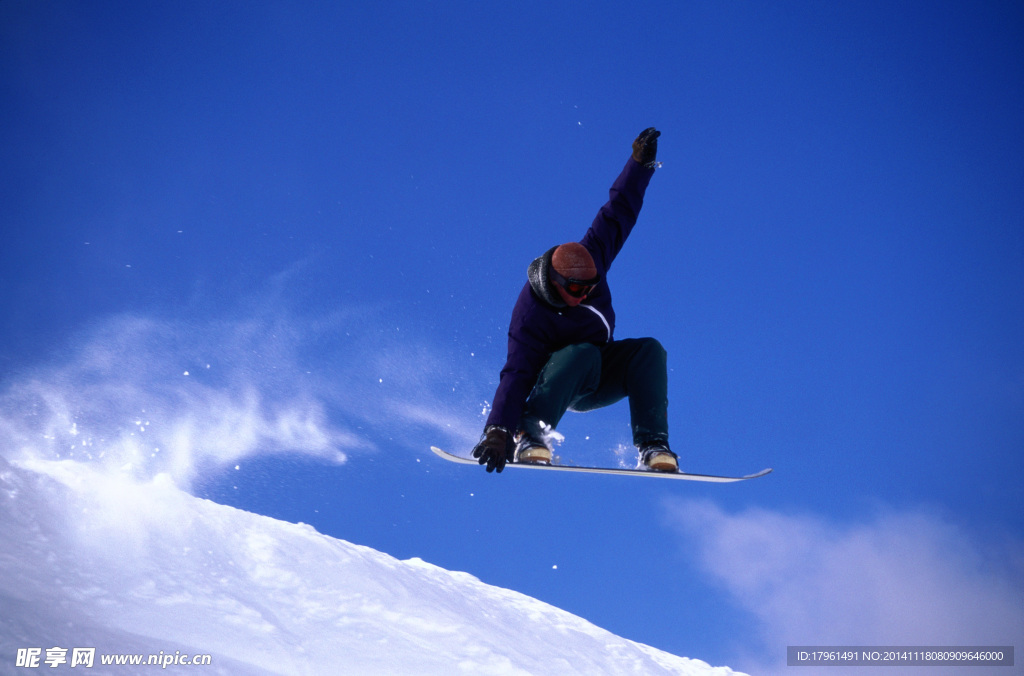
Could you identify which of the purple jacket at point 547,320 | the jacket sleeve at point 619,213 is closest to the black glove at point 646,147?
the jacket sleeve at point 619,213

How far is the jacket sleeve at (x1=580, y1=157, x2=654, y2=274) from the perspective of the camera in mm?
4742

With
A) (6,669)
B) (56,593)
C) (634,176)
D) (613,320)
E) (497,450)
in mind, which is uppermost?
(634,176)

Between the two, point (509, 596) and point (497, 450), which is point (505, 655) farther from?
point (497, 450)

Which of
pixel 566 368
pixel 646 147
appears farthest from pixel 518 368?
pixel 646 147

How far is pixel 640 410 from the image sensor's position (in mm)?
4238

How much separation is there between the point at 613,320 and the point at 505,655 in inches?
207

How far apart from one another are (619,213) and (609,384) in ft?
3.69

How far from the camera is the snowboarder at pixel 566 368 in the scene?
4012 millimetres

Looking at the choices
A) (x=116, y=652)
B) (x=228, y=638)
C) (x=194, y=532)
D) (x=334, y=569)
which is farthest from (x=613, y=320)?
(x=194, y=532)

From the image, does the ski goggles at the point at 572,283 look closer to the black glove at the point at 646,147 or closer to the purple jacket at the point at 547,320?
the purple jacket at the point at 547,320

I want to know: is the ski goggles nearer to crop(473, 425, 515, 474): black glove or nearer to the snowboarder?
the snowboarder

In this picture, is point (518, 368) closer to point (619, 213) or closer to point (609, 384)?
point (609, 384)

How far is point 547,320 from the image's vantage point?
431 centimetres

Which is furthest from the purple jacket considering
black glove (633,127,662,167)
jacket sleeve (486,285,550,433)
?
black glove (633,127,662,167)
